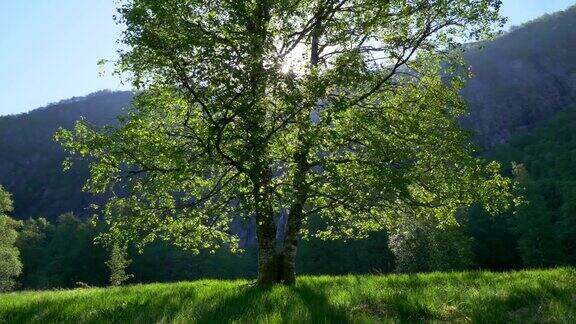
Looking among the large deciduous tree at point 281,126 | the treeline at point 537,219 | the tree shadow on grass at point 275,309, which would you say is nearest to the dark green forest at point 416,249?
the treeline at point 537,219

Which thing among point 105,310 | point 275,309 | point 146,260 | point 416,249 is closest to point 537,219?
point 416,249

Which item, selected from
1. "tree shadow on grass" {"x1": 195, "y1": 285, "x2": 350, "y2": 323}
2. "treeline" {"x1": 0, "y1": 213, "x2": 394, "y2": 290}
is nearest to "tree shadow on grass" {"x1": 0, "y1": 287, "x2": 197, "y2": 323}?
"tree shadow on grass" {"x1": 195, "y1": 285, "x2": 350, "y2": 323}

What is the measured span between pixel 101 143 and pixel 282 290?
598 cm

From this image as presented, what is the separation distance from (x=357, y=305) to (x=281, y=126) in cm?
408

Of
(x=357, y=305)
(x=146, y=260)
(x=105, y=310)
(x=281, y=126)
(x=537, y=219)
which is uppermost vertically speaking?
(x=281, y=126)

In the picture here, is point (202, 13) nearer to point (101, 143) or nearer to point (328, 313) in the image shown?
point (101, 143)

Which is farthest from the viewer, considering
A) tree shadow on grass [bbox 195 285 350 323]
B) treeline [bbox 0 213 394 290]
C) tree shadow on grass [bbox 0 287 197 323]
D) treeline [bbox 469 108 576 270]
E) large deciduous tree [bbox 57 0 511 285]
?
treeline [bbox 0 213 394 290]

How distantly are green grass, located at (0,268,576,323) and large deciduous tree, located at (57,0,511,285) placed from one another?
2.24 m

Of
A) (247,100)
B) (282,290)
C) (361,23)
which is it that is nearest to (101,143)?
(247,100)

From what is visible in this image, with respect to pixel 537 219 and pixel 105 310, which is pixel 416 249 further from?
pixel 105 310

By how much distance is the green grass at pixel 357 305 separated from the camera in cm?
802

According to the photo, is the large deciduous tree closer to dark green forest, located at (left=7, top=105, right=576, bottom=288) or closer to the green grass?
the green grass

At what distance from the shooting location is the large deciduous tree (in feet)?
35.4

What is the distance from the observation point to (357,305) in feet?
31.3
